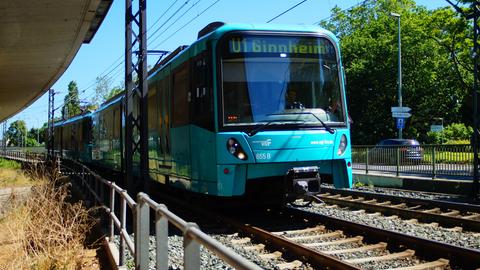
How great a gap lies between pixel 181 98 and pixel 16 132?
125 meters

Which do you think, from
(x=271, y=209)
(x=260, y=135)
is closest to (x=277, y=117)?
(x=260, y=135)

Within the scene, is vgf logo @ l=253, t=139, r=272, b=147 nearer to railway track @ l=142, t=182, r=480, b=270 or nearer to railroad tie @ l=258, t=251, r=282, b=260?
railway track @ l=142, t=182, r=480, b=270

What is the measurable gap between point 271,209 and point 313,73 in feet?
11.0

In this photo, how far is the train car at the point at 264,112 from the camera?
8.75 meters

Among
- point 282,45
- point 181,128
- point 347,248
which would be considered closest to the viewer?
point 347,248

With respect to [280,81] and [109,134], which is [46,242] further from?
[109,134]

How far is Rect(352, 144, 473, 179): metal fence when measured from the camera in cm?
1585

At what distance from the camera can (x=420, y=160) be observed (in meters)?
17.4

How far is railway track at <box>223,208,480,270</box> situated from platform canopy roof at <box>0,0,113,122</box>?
19.9 ft

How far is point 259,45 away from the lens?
9.09 meters

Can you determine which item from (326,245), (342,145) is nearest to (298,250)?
(326,245)

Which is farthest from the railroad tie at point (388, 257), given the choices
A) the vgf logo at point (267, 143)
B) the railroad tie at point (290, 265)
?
the vgf logo at point (267, 143)

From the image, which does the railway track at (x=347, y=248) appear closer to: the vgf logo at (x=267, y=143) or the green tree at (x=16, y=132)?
the vgf logo at (x=267, y=143)

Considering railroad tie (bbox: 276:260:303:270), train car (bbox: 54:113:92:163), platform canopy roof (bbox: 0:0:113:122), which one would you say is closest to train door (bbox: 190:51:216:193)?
railroad tie (bbox: 276:260:303:270)
